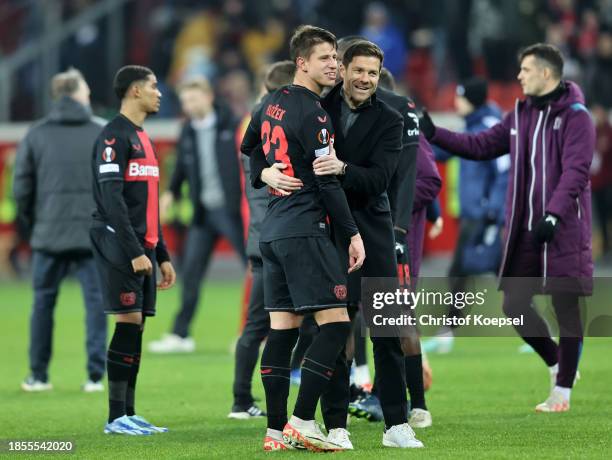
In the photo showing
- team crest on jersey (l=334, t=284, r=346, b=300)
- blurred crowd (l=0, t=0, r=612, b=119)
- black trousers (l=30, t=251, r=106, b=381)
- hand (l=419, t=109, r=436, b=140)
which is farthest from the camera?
blurred crowd (l=0, t=0, r=612, b=119)

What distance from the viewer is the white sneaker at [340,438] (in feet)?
23.0

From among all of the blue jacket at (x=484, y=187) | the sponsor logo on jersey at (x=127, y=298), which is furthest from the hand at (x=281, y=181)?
the blue jacket at (x=484, y=187)

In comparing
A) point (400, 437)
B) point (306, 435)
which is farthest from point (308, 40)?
point (400, 437)

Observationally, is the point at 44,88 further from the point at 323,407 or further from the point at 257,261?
the point at 323,407

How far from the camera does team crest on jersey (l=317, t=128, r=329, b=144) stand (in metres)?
6.70

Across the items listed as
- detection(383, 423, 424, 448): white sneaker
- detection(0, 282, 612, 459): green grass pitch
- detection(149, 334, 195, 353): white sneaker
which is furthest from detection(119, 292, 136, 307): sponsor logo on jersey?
detection(149, 334, 195, 353): white sneaker

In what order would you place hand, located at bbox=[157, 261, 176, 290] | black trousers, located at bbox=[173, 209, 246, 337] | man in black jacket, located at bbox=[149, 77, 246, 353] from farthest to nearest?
man in black jacket, located at bbox=[149, 77, 246, 353] → black trousers, located at bbox=[173, 209, 246, 337] → hand, located at bbox=[157, 261, 176, 290]

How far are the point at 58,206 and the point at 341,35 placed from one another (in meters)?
11.9

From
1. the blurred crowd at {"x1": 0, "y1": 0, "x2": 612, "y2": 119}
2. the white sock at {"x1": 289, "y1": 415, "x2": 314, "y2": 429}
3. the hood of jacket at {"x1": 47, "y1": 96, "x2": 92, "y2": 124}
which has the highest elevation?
the blurred crowd at {"x1": 0, "y1": 0, "x2": 612, "y2": 119}

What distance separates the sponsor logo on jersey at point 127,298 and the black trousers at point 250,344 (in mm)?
1055

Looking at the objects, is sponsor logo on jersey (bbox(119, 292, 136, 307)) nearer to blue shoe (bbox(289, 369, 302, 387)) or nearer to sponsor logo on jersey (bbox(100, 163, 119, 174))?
sponsor logo on jersey (bbox(100, 163, 119, 174))

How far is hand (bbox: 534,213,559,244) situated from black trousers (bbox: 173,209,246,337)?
5310 mm

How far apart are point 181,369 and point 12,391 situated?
1.69 metres

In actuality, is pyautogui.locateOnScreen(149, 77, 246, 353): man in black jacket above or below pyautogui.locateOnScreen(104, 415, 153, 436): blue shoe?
above
